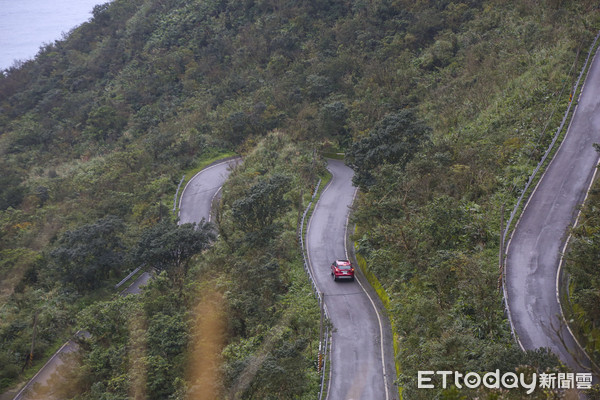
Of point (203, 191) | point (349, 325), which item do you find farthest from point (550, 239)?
point (203, 191)

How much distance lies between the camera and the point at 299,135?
4838 centimetres

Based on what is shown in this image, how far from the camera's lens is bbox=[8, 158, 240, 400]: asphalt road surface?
2652 cm

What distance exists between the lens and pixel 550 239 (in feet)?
75.9

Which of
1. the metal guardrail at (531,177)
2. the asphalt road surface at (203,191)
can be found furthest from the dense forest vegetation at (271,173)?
the asphalt road surface at (203,191)

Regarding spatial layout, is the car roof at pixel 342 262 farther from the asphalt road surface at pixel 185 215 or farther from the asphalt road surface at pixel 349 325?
the asphalt road surface at pixel 185 215

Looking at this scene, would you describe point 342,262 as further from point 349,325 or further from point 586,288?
point 586,288

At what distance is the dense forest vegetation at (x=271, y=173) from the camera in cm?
2198

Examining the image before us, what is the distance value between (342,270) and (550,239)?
11.0m

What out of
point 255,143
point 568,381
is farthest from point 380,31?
point 568,381

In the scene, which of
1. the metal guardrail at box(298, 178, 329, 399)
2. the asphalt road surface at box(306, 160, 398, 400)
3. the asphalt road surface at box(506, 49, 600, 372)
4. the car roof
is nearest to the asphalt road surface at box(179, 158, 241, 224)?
the metal guardrail at box(298, 178, 329, 399)

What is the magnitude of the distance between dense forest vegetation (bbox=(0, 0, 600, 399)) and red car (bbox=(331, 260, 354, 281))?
137 centimetres

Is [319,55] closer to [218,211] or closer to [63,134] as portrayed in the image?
[218,211]

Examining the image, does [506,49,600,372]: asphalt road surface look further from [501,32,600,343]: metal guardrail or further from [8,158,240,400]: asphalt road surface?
[8,158,240,400]: asphalt road surface

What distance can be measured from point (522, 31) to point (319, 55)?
22.5 meters
